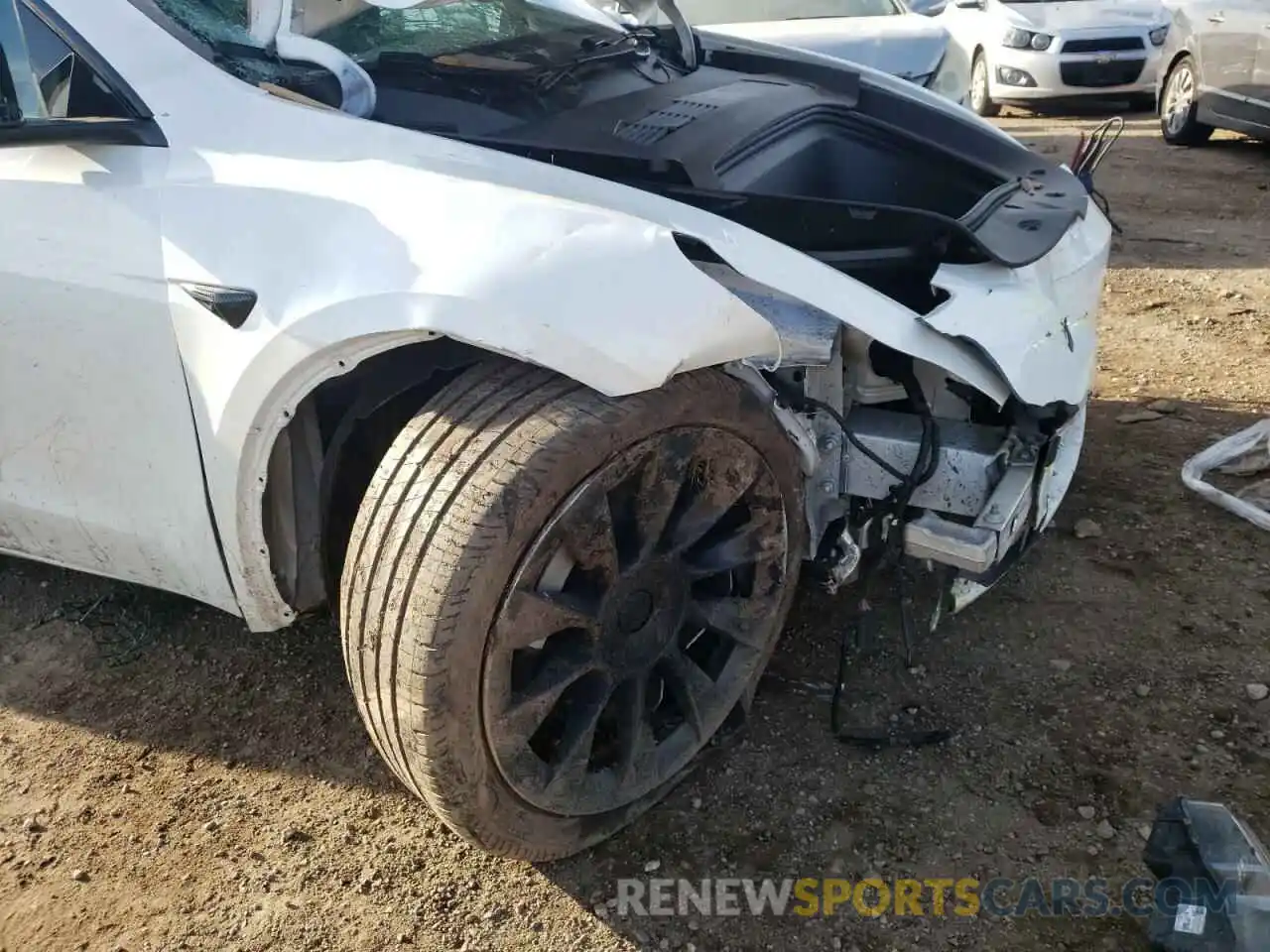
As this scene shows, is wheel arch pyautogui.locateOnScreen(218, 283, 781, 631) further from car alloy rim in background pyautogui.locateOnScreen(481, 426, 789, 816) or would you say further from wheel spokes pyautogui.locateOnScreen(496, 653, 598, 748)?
wheel spokes pyautogui.locateOnScreen(496, 653, 598, 748)

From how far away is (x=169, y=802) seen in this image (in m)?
2.38

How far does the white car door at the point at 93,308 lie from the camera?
2053mm

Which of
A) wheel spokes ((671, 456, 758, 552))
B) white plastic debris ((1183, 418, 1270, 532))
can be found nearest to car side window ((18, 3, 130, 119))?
wheel spokes ((671, 456, 758, 552))

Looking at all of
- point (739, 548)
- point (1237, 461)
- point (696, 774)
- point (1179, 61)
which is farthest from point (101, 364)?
point (1179, 61)

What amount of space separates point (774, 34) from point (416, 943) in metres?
4.73

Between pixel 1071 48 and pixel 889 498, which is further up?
pixel 889 498

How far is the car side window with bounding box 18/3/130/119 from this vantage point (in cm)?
211

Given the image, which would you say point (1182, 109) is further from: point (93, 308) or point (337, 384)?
point (93, 308)

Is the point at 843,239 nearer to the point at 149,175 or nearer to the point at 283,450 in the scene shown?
the point at 283,450

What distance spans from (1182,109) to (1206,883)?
7324 millimetres

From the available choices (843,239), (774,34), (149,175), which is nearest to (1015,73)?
(774,34)

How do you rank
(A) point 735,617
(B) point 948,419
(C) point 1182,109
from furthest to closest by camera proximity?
(C) point 1182,109, (B) point 948,419, (A) point 735,617

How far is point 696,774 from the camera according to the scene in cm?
238

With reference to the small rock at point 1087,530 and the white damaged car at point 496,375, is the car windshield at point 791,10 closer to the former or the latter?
the white damaged car at point 496,375
